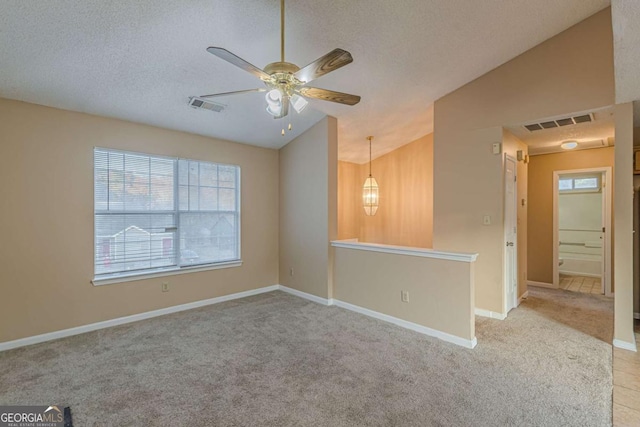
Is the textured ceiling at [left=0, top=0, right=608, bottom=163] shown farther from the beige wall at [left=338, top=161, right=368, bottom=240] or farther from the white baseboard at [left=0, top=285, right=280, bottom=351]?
the beige wall at [left=338, top=161, right=368, bottom=240]

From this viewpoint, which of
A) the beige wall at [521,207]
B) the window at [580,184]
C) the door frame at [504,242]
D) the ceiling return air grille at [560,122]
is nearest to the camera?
the ceiling return air grille at [560,122]

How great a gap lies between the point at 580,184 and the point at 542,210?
200 centimetres

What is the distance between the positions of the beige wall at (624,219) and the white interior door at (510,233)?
3.38 ft

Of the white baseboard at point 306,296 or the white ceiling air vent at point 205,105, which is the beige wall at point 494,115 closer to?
the white baseboard at point 306,296

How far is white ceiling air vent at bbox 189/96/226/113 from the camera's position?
136 inches

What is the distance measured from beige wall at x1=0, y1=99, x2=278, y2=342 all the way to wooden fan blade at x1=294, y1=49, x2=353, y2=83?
9.51 ft

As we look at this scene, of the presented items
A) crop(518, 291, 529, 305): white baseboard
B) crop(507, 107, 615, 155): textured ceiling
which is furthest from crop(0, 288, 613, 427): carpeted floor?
crop(507, 107, 615, 155): textured ceiling

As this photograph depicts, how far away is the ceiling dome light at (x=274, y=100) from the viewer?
7.27 feet

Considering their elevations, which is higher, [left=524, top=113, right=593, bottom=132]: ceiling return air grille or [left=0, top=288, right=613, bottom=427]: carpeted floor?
[left=524, top=113, right=593, bottom=132]: ceiling return air grille

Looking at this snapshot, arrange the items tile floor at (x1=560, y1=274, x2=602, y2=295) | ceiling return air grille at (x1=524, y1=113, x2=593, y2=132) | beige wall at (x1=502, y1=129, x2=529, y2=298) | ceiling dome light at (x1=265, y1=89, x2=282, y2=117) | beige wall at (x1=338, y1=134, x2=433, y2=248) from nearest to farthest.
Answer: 1. ceiling dome light at (x1=265, y1=89, x2=282, y2=117)
2. ceiling return air grille at (x1=524, y1=113, x2=593, y2=132)
3. beige wall at (x1=502, y1=129, x2=529, y2=298)
4. tile floor at (x1=560, y1=274, x2=602, y2=295)
5. beige wall at (x1=338, y1=134, x2=433, y2=248)

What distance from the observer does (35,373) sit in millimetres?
2607

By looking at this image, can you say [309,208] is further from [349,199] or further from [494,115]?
[494,115]

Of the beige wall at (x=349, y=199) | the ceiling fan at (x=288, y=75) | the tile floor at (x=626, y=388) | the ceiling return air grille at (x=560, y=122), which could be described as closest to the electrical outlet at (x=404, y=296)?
the tile floor at (x=626, y=388)

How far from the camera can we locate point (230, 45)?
274 cm
